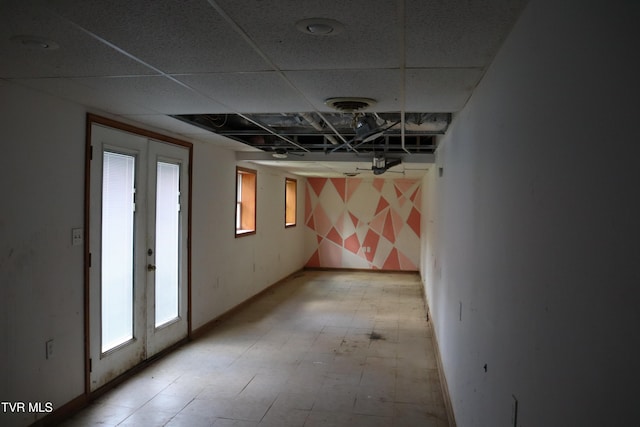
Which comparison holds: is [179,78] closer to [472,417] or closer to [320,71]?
[320,71]

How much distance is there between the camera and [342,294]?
26.3 feet

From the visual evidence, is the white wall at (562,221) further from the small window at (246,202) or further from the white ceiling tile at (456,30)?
the small window at (246,202)

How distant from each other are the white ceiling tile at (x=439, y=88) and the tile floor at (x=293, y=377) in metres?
2.31

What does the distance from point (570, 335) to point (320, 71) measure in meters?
1.80

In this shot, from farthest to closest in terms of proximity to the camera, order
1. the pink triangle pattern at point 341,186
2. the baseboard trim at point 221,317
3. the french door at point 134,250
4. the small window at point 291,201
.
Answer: the pink triangle pattern at point 341,186
the small window at point 291,201
the baseboard trim at point 221,317
the french door at point 134,250

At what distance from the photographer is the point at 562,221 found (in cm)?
113

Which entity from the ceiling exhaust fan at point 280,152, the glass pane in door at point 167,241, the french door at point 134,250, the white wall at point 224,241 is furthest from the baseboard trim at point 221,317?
the ceiling exhaust fan at point 280,152

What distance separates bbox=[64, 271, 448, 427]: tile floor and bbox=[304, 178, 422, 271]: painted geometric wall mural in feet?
12.4

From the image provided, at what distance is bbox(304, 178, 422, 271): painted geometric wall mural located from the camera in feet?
34.2

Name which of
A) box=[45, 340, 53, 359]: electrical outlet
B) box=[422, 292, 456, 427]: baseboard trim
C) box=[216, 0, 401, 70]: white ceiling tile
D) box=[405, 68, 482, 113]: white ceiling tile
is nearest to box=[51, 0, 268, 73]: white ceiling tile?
box=[216, 0, 401, 70]: white ceiling tile

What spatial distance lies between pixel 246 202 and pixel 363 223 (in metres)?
4.00

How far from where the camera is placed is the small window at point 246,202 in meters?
7.36

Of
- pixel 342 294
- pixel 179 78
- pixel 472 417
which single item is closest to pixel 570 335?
pixel 472 417

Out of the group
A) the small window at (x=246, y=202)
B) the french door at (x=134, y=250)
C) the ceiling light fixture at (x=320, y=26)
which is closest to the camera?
the ceiling light fixture at (x=320, y=26)
